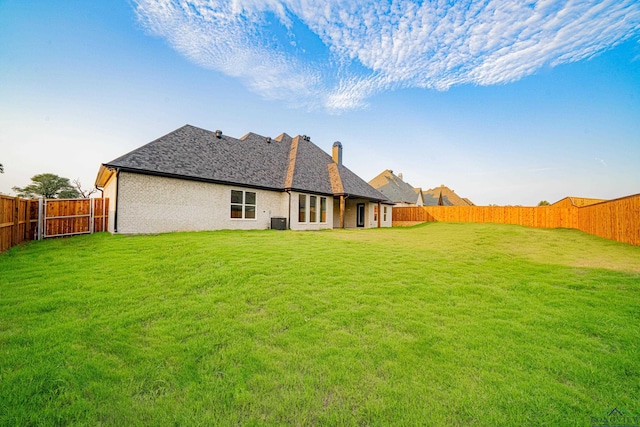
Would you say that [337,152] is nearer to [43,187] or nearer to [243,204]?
[243,204]

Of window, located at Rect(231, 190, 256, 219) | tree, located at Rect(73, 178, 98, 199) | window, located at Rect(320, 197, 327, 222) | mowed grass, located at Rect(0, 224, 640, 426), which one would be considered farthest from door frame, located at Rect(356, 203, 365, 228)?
tree, located at Rect(73, 178, 98, 199)

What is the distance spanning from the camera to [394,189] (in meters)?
33.5

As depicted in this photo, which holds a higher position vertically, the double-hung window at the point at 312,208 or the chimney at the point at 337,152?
the chimney at the point at 337,152

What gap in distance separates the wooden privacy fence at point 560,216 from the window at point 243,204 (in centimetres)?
1810

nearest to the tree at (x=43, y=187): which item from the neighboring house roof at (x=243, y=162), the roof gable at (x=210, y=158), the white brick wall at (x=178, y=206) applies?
the neighboring house roof at (x=243, y=162)

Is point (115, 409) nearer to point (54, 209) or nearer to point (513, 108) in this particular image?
point (54, 209)

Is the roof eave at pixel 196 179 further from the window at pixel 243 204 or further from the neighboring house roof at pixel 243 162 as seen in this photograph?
the window at pixel 243 204

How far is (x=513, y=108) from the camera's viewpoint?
51.2ft

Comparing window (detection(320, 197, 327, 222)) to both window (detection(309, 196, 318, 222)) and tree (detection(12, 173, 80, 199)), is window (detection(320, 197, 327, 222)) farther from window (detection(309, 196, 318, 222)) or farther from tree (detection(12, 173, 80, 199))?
tree (detection(12, 173, 80, 199))

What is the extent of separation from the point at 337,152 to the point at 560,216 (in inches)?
777

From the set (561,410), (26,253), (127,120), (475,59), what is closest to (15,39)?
(127,120)

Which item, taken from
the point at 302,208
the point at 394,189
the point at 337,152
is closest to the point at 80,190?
the point at 302,208

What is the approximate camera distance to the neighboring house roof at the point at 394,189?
33000 millimetres

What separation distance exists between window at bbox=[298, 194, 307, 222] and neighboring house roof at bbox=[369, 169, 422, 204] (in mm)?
18454
